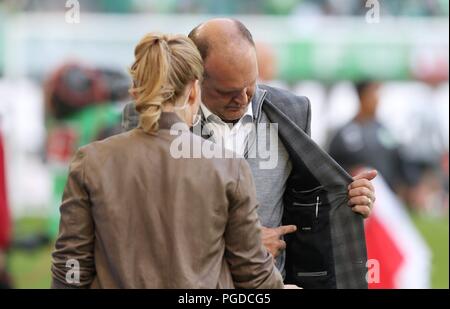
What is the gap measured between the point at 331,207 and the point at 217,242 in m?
0.79

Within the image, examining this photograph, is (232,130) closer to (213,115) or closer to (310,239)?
(213,115)

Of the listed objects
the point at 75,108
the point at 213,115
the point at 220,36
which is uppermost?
the point at 220,36

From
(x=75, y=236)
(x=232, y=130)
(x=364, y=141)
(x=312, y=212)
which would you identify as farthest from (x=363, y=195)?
(x=364, y=141)

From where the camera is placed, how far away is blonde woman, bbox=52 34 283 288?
281 cm

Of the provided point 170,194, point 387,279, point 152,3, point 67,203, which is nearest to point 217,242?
point 170,194

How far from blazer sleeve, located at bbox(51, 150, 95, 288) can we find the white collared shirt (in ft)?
2.20

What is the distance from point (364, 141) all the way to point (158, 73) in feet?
26.4

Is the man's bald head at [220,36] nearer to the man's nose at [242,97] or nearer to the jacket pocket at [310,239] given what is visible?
the man's nose at [242,97]

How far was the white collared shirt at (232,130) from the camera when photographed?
11.4 feet

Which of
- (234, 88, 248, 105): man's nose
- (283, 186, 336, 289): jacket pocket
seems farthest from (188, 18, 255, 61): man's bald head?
(283, 186, 336, 289): jacket pocket

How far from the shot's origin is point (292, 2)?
1583 centimetres

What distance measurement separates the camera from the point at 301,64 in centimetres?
1535

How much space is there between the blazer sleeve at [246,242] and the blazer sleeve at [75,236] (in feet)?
1.16

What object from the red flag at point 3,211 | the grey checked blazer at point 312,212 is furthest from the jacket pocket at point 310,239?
the red flag at point 3,211
